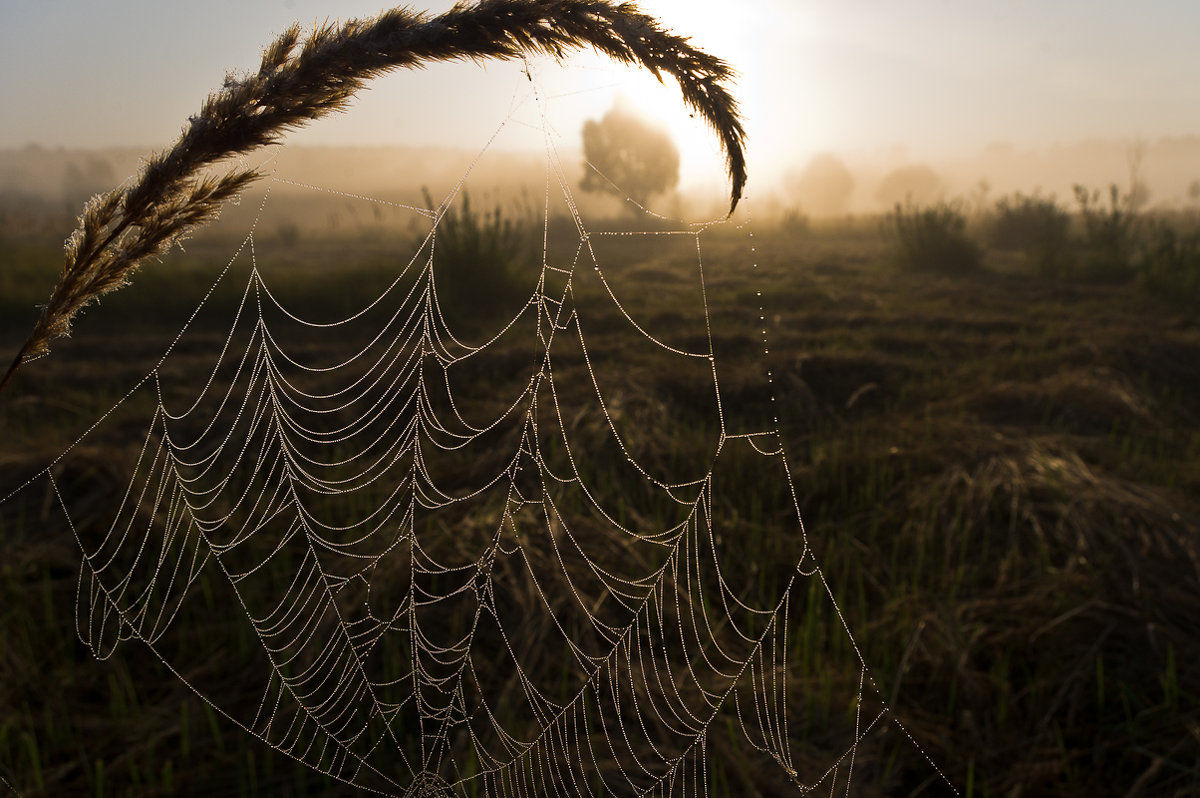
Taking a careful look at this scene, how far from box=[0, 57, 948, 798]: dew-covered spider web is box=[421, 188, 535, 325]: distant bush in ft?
13.0

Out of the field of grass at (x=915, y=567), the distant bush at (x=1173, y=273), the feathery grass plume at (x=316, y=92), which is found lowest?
the field of grass at (x=915, y=567)

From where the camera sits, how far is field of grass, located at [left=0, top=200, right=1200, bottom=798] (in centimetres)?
230

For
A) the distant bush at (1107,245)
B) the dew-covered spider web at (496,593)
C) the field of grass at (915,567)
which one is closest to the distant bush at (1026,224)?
the distant bush at (1107,245)

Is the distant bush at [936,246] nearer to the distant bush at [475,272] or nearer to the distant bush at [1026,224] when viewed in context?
the distant bush at [1026,224]

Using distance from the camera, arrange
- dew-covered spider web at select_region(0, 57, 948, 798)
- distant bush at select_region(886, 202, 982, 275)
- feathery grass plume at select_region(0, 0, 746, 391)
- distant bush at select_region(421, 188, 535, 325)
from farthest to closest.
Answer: distant bush at select_region(886, 202, 982, 275), distant bush at select_region(421, 188, 535, 325), dew-covered spider web at select_region(0, 57, 948, 798), feathery grass plume at select_region(0, 0, 746, 391)

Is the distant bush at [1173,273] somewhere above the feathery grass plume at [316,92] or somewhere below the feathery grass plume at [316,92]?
below

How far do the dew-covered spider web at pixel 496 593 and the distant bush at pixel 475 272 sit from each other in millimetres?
3958

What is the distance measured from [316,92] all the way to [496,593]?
6.90 ft

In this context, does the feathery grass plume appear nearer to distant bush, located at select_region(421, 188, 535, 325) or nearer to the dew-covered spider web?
the dew-covered spider web

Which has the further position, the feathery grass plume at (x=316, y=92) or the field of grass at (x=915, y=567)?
the field of grass at (x=915, y=567)

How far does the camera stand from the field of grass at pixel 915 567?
2.30m

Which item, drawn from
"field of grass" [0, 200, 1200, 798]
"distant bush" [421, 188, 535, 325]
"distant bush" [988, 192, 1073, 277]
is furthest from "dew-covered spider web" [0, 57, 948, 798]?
"distant bush" [988, 192, 1073, 277]

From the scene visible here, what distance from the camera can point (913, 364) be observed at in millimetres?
6793

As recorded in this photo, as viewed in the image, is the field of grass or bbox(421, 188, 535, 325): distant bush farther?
bbox(421, 188, 535, 325): distant bush
